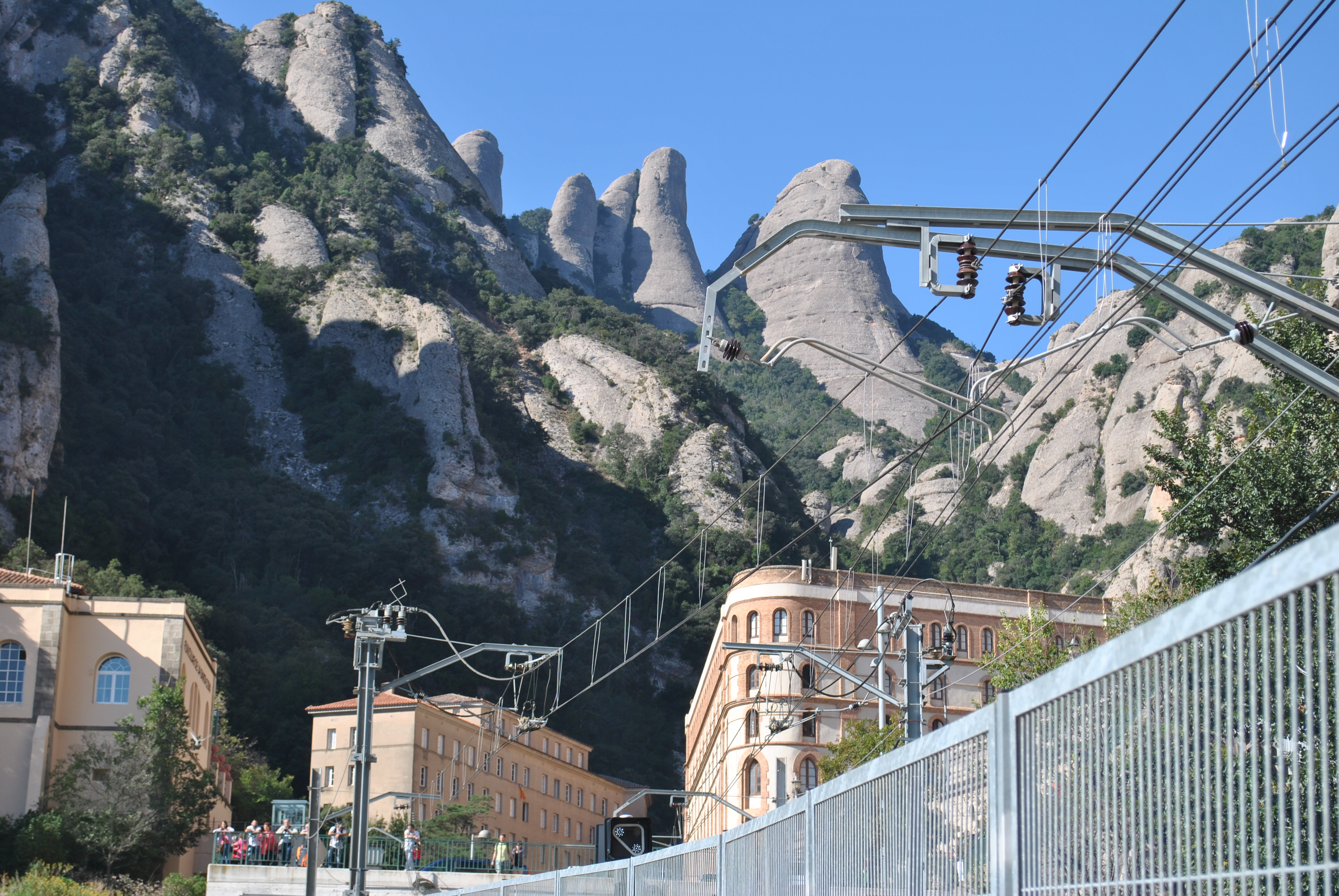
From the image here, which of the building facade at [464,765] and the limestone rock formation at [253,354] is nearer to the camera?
the building facade at [464,765]

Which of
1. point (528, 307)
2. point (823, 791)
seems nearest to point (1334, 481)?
point (823, 791)

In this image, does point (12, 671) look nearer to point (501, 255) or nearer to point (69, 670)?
point (69, 670)

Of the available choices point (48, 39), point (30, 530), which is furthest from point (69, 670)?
point (48, 39)

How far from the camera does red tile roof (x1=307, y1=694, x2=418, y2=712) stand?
6231 centimetres

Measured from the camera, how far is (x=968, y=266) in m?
11.4

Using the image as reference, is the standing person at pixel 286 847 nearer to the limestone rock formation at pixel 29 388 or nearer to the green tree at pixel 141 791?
the green tree at pixel 141 791

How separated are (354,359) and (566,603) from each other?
2979 cm

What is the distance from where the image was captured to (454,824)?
56.2 metres

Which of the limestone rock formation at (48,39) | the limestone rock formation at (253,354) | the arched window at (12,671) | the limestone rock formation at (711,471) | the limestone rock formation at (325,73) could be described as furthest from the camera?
the limestone rock formation at (325,73)

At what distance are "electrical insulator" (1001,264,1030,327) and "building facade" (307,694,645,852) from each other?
4367cm

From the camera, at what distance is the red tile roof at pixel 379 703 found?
62.3m

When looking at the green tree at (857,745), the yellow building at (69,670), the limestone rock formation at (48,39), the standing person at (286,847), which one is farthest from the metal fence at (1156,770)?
the limestone rock formation at (48,39)

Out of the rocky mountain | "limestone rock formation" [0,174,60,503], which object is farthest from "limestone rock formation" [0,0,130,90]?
"limestone rock formation" [0,174,60,503]

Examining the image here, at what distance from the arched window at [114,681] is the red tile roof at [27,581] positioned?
305 centimetres
